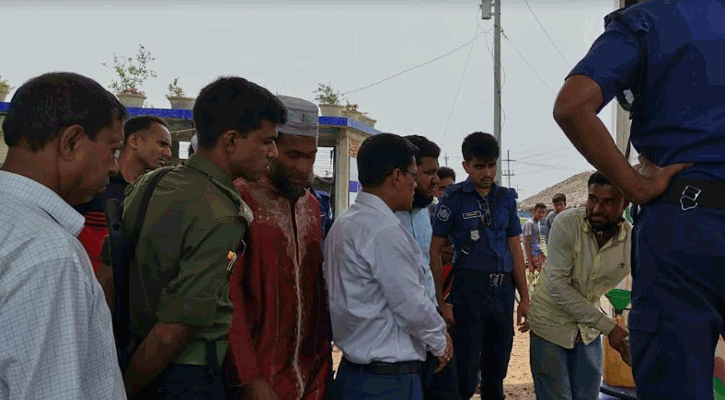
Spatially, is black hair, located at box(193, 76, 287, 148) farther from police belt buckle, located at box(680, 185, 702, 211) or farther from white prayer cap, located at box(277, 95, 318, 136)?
police belt buckle, located at box(680, 185, 702, 211)

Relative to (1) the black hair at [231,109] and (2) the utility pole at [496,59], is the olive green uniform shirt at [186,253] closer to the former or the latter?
(1) the black hair at [231,109]

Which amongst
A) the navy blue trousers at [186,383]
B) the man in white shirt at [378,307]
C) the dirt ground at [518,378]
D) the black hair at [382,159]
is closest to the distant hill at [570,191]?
the dirt ground at [518,378]

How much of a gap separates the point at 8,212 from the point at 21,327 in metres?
0.22

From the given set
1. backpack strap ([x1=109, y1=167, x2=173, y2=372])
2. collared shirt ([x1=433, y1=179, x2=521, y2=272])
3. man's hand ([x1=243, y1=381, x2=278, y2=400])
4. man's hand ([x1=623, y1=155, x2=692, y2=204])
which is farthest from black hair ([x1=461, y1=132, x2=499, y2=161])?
backpack strap ([x1=109, y1=167, x2=173, y2=372])

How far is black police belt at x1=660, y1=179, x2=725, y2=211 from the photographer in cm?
181

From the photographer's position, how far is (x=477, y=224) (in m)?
4.81

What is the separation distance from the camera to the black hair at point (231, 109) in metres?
2.15

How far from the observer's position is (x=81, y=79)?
1.47 metres

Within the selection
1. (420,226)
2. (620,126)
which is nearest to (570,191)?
(620,126)

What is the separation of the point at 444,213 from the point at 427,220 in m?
0.46

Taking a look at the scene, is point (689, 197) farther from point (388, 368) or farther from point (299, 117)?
point (299, 117)

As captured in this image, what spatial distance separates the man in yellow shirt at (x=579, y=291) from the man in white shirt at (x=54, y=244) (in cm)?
300

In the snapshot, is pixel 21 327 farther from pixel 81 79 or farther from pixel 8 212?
pixel 81 79

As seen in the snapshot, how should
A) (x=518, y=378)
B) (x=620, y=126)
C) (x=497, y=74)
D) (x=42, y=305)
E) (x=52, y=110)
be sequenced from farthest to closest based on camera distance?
(x=497, y=74), (x=518, y=378), (x=620, y=126), (x=52, y=110), (x=42, y=305)
